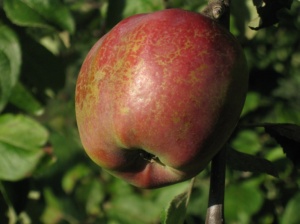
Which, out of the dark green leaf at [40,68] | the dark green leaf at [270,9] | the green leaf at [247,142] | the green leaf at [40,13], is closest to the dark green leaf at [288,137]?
the dark green leaf at [270,9]

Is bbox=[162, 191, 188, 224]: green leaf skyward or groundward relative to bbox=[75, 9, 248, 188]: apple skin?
groundward

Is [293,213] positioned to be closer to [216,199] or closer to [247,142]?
[247,142]

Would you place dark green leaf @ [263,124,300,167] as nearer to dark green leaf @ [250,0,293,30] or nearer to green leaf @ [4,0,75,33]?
dark green leaf @ [250,0,293,30]

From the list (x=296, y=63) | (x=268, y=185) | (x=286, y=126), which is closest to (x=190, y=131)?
(x=286, y=126)

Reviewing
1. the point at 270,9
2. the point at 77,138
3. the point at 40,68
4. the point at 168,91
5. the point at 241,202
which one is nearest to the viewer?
the point at 168,91

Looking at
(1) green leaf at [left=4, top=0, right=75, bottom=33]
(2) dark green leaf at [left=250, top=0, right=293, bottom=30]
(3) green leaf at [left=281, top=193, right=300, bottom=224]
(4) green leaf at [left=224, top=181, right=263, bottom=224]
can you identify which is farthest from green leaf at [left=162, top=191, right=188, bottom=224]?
(4) green leaf at [left=224, top=181, right=263, bottom=224]

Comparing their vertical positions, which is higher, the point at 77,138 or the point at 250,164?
the point at 250,164

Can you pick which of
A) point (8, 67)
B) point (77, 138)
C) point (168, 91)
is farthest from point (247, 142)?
point (168, 91)
